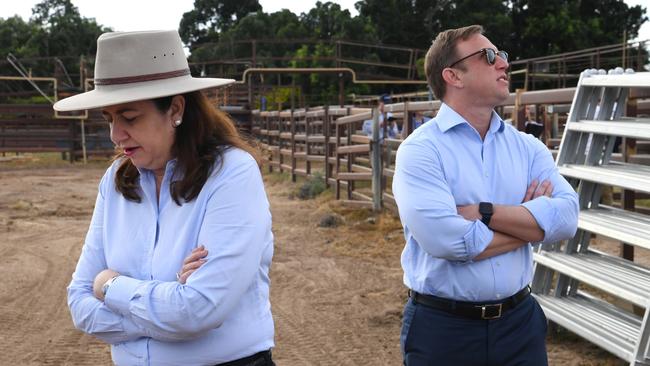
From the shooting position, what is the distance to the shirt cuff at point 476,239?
8.58 feet

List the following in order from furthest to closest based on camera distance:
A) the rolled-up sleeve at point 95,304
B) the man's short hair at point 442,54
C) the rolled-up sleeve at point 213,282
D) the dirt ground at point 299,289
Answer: the dirt ground at point 299,289 < the man's short hair at point 442,54 < the rolled-up sleeve at point 95,304 < the rolled-up sleeve at point 213,282

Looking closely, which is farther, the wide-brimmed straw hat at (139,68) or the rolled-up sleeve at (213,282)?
the wide-brimmed straw hat at (139,68)

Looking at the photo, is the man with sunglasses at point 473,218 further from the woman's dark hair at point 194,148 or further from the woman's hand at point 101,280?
the woman's hand at point 101,280

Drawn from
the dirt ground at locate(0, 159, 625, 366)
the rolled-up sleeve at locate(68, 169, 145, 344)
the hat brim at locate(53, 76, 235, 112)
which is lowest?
the dirt ground at locate(0, 159, 625, 366)

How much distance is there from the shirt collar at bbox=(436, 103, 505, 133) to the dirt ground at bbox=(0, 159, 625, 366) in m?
2.29

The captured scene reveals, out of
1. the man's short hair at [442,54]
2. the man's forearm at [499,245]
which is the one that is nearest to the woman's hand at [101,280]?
the man's forearm at [499,245]

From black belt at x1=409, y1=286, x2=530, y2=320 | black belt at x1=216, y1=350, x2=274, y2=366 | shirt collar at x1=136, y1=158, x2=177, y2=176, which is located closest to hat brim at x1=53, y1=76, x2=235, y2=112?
shirt collar at x1=136, y1=158, x2=177, y2=176

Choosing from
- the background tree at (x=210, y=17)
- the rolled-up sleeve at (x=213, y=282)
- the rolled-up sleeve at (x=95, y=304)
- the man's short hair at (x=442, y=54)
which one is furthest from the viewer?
the background tree at (x=210, y=17)

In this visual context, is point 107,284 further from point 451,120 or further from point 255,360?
point 451,120

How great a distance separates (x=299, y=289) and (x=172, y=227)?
5060mm

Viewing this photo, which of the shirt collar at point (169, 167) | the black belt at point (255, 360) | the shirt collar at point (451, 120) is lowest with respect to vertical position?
the black belt at point (255, 360)

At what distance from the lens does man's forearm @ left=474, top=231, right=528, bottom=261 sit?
267 centimetres

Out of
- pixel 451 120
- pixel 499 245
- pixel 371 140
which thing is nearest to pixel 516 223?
pixel 499 245

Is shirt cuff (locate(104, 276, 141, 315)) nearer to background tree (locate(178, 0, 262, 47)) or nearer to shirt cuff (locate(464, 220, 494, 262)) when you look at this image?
shirt cuff (locate(464, 220, 494, 262))
